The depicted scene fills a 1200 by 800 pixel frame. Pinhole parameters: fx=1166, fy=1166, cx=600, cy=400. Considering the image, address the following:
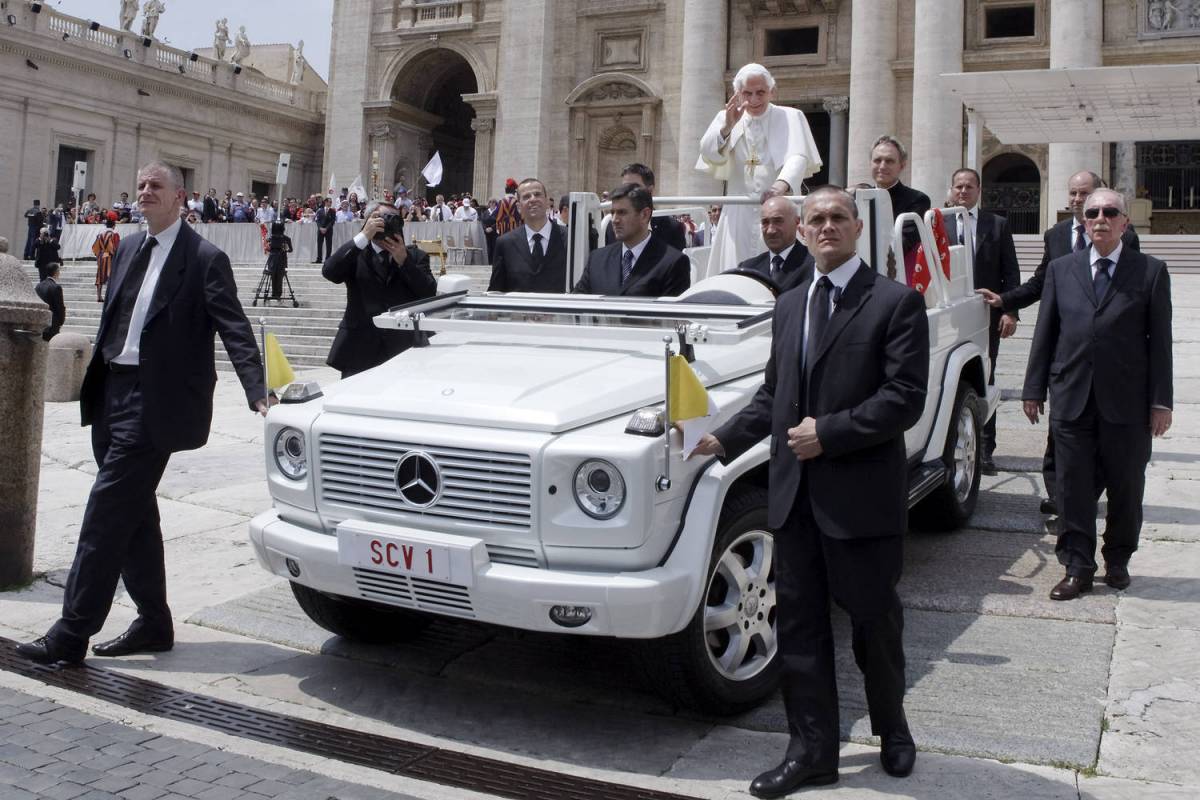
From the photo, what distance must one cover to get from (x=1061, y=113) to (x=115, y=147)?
34499 millimetres

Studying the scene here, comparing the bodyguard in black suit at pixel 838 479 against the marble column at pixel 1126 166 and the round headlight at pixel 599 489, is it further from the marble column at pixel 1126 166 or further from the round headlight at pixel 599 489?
the marble column at pixel 1126 166

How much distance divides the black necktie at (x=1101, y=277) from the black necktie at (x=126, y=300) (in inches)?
196

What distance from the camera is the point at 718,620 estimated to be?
4695 mm

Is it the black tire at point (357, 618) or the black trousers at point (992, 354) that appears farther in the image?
the black trousers at point (992, 354)

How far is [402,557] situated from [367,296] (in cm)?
317

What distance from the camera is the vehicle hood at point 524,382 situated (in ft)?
15.0

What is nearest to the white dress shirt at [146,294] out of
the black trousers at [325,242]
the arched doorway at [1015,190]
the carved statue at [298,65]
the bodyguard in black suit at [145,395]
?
the bodyguard in black suit at [145,395]

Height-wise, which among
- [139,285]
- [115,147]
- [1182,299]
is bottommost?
[139,285]

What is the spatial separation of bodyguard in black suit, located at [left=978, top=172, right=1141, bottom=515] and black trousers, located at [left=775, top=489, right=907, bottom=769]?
12.8 ft

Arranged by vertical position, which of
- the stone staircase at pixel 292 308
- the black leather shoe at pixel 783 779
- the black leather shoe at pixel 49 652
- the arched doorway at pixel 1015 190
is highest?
the arched doorway at pixel 1015 190

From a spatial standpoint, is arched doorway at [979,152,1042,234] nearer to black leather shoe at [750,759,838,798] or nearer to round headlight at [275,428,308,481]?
round headlight at [275,428,308,481]

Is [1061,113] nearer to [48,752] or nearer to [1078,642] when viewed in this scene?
[1078,642]

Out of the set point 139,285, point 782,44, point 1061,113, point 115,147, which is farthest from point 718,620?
point 115,147

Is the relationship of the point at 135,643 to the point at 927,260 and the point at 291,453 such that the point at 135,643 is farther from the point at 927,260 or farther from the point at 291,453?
the point at 927,260
